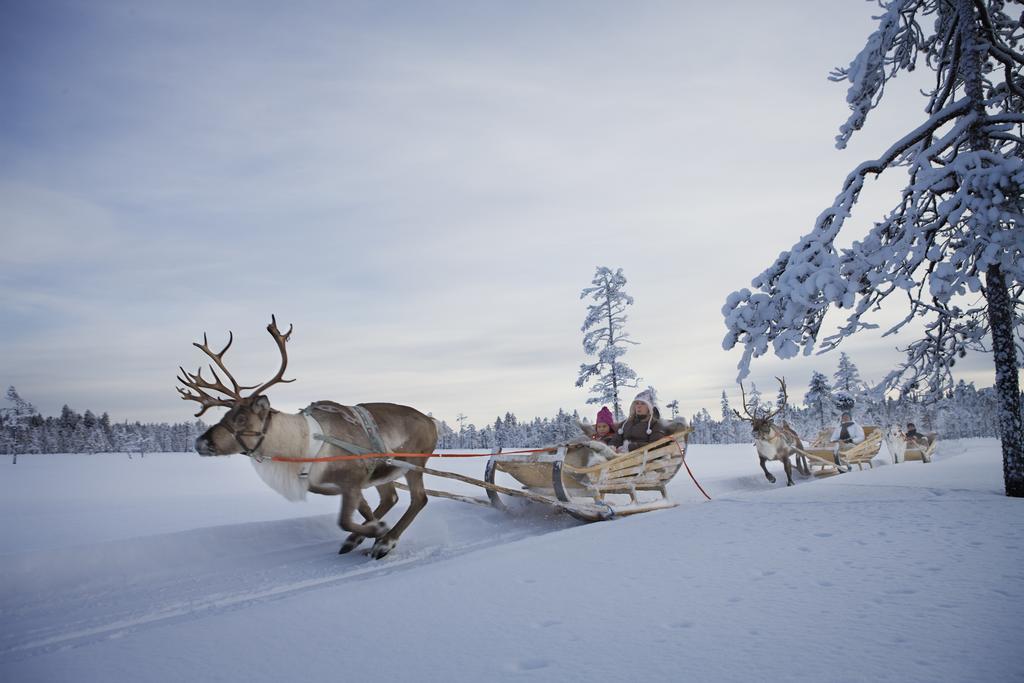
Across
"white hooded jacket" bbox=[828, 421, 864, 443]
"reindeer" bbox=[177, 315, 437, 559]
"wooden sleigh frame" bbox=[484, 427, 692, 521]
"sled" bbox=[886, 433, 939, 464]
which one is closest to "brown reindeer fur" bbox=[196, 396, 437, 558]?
"reindeer" bbox=[177, 315, 437, 559]

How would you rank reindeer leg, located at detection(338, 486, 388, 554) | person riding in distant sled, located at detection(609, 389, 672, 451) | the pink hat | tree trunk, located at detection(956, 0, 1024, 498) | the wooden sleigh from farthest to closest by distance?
the pink hat < person riding in distant sled, located at detection(609, 389, 672, 451) < the wooden sleigh < tree trunk, located at detection(956, 0, 1024, 498) < reindeer leg, located at detection(338, 486, 388, 554)

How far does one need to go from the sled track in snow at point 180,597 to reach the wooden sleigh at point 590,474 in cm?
192

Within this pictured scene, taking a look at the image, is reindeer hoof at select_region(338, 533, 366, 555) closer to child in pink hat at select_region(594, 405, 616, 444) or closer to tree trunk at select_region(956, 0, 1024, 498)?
child in pink hat at select_region(594, 405, 616, 444)

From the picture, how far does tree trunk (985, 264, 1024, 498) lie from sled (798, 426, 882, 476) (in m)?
8.34

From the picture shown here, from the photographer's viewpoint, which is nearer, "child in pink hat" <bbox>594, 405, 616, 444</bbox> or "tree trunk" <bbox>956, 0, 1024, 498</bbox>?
"tree trunk" <bbox>956, 0, 1024, 498</bbox>

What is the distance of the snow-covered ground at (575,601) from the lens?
2.27 m

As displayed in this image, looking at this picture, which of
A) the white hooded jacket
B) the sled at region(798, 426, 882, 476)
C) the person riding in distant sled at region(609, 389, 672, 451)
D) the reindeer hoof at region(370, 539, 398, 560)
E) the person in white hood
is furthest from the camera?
the white hooded jacket

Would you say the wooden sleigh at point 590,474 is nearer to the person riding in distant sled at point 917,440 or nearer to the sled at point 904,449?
the sled at point 904,449

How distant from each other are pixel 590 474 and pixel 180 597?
5.91 m

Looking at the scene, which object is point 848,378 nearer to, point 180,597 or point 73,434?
point 180,597

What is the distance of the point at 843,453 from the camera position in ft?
49.2

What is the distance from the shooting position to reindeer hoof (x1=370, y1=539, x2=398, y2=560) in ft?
19.5

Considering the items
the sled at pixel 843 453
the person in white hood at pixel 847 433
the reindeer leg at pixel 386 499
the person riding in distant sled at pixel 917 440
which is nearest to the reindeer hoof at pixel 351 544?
the reindeer leg at pixel 386 499

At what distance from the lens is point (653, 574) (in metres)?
3.60
